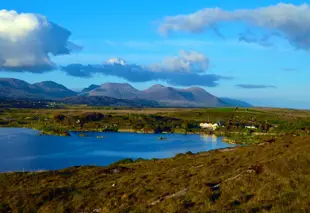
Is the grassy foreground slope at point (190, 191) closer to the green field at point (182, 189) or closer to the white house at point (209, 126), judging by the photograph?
the green field at point (182, 189)

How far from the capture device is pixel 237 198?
48.1 feet

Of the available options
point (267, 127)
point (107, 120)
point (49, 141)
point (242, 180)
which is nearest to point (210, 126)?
point (267, 127)

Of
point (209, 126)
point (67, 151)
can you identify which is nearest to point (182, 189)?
point (67, 151)

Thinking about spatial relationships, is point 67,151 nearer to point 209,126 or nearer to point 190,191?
point 190,191

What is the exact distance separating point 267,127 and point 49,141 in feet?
269

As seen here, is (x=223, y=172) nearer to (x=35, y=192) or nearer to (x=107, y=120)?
(x=35, y=192)

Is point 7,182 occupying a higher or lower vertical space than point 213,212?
lower

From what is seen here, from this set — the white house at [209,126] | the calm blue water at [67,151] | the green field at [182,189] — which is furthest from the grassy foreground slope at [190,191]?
the white house at [209,126]

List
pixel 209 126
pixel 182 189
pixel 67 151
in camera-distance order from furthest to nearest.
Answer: pixel 209 126 → pixel 67 151 → pixel 182 189

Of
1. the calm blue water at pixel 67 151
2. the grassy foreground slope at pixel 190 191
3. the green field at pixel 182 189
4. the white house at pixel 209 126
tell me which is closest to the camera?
the grassy foreground slope at pixel 190 191

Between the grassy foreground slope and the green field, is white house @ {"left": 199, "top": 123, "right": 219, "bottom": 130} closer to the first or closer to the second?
the green field

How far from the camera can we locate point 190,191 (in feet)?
55.0

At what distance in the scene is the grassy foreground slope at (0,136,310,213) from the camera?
46.0ft

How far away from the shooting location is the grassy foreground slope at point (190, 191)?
14024mm
